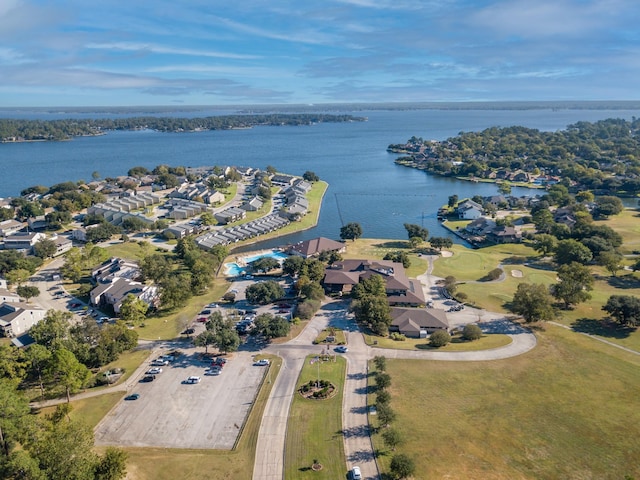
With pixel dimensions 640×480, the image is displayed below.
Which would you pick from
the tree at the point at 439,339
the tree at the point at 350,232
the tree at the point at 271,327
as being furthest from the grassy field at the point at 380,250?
the tree at the point at 271,327

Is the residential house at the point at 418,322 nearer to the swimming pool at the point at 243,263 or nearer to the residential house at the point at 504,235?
the swimming pool at the point at 243,263

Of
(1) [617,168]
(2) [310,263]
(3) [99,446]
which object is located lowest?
(3) [99,446]

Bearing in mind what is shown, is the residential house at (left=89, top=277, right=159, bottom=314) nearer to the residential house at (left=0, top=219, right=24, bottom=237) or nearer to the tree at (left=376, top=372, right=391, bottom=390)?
the tree at (left=376, top=372, right=391, bottom=390)

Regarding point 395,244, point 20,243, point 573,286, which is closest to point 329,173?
point 395,244

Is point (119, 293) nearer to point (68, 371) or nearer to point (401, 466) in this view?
point (68, 371)

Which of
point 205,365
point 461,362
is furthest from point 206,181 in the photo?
point 461,362

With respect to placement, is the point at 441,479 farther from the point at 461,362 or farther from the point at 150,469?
the point at 150,469
